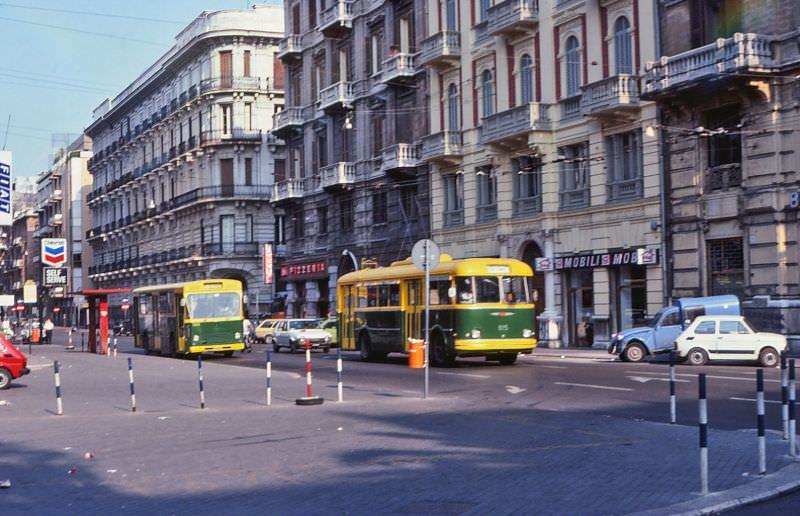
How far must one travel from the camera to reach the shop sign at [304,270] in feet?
198

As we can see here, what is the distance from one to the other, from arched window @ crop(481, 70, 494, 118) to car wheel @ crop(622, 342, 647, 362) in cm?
1598

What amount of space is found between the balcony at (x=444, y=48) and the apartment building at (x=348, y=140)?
7.03ft

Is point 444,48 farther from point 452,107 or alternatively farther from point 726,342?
point 726,342

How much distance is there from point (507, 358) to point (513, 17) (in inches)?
633

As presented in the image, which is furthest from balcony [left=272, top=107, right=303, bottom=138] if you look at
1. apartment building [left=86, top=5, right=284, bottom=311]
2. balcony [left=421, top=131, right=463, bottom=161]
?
balcony [left=421, top=131, right=463, bottom=161]

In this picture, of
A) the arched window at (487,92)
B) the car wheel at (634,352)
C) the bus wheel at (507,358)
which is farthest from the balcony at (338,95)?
the car wheel at (634,352)

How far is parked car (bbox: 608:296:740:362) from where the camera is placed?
31.6 m

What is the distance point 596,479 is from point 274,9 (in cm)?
7413

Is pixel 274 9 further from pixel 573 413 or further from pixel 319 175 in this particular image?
pixel 573 413

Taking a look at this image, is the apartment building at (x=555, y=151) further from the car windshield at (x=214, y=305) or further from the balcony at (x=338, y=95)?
the car windshield at (x=214, y=305)

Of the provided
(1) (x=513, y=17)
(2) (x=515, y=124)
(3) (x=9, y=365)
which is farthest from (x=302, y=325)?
(3) (x=9, y=365)

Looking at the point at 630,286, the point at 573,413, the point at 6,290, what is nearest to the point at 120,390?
the point at 573,413

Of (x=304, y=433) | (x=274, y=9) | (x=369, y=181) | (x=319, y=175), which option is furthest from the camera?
(x=274, y=9)

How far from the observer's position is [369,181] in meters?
54.6
